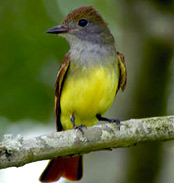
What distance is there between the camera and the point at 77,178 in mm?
4871

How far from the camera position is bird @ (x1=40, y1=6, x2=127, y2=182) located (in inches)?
177

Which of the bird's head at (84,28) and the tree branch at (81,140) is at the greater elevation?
the bird's head at (84,28)

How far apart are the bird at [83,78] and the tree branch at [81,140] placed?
60 cm

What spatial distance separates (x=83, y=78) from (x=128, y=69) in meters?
1.03

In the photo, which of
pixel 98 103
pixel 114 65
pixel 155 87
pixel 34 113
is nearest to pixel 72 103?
pixel 98 103

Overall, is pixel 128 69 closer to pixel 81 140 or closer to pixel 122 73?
pixel 122 73

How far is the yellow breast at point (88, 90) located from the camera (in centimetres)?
445

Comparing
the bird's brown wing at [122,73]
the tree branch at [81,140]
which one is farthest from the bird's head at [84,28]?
the tree branch at [81,140]

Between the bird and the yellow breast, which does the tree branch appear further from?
the yellow breast

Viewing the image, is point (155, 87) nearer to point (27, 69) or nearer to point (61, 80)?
point (61, 80)

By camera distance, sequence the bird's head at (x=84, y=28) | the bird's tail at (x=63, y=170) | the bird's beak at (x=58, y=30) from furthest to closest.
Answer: the bird's head at (x=84, y=28)
the bird's beak at (x=58, y=30)
the bird's tail at (x=63, y=170)

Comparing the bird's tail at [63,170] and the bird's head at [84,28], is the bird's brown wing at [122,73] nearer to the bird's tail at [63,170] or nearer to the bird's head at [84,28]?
the bird's head at [84,28]

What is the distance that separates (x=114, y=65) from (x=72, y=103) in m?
0.59

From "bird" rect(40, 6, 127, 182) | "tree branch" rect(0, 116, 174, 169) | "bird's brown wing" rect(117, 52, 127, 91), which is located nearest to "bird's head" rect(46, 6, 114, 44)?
"bird" rect(40, 6, 127, 182)
